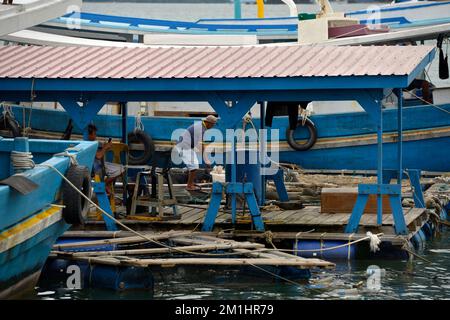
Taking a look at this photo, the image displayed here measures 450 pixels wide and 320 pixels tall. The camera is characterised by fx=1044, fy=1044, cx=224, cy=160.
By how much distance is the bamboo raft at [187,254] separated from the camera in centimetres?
1265

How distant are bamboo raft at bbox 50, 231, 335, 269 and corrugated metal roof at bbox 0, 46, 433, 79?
2332 mm

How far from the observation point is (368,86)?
1423cm

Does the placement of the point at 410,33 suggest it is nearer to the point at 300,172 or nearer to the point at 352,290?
the point at 300,172

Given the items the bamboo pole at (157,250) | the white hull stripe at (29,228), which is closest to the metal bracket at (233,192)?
the bamboo pole at (157,250)

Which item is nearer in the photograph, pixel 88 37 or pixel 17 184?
pixel 17 184

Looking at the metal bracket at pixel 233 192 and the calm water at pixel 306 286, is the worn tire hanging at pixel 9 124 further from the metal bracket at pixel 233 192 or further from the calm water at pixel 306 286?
the calm water at pixel 306 286

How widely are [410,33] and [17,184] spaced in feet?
52.9

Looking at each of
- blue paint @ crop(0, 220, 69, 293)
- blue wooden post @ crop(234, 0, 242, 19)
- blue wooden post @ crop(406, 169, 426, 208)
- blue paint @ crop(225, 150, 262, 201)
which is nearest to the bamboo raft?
blue paint @ crop(0, 220, 69, 293)

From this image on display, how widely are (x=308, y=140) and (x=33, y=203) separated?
15659 mm

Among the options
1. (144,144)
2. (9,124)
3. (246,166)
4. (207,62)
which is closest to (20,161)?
(207,62)

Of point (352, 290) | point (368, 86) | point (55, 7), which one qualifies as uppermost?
point (55, 7)

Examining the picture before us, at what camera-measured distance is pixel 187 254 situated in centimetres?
1380
